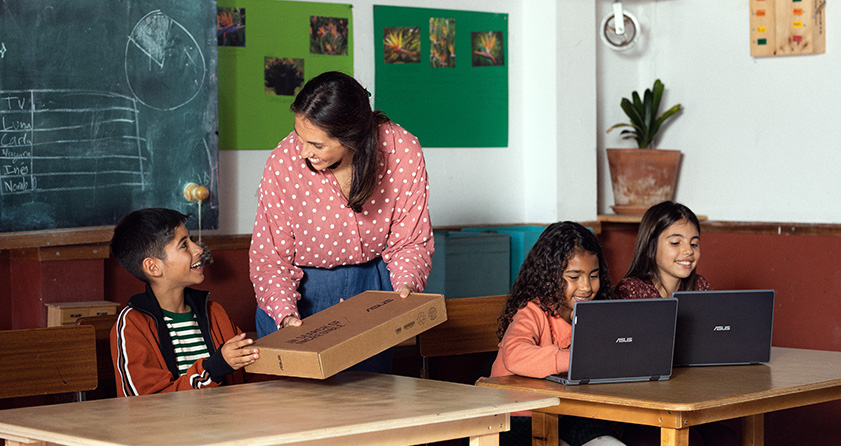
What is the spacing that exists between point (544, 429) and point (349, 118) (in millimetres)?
913

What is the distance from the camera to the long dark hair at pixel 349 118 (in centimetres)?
221

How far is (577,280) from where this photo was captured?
2811mm

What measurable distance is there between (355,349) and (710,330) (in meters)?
1.13

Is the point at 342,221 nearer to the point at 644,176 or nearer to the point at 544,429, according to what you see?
the point at 544,429

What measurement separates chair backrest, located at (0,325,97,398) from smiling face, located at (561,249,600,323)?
4.29ft

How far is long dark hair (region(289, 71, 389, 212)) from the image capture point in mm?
2211

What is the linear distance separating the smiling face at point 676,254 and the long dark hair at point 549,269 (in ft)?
1.36

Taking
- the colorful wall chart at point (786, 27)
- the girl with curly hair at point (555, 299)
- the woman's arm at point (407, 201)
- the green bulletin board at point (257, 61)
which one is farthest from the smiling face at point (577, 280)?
the colorful wall chart at point (786, 27)

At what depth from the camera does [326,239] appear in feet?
7.98

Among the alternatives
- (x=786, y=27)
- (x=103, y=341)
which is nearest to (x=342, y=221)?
(x=103, y=341)

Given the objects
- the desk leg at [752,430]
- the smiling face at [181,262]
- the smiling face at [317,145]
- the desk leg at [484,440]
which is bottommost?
the desk leg at [752,430]

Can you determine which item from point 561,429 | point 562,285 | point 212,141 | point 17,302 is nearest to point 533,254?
point 562,285

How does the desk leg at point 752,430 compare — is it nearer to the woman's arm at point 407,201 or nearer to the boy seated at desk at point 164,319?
the woman's arm at point 407,201

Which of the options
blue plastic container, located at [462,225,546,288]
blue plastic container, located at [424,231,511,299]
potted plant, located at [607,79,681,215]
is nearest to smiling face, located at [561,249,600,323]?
blue plastic container, located at [424,231,511,299]
